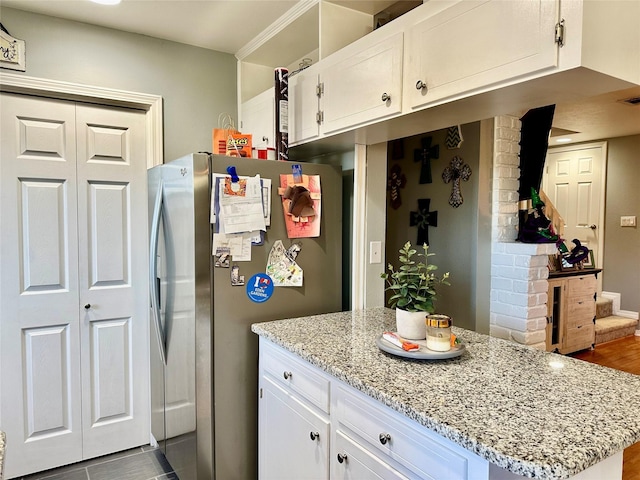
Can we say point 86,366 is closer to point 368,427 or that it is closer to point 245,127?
point 245,127

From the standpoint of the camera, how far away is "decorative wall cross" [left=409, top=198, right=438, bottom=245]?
3311 mm

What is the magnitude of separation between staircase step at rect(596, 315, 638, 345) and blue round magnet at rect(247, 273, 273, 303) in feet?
14.1

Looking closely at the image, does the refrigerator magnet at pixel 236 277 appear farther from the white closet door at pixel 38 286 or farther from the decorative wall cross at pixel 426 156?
the decorative wall cross at pixel 426 156

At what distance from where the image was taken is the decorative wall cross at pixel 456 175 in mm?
3049

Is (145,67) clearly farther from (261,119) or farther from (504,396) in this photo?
(504,396)

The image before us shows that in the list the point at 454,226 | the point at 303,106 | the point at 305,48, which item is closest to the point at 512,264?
the point at 454,226

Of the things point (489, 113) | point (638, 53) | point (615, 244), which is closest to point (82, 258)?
point (489, 113)

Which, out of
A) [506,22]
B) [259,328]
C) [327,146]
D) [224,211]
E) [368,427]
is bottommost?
[368,427]

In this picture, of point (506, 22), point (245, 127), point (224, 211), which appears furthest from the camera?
point (245, 127)

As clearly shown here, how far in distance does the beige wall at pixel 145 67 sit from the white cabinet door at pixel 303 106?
0.73 meters

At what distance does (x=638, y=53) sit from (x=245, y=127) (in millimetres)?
2020

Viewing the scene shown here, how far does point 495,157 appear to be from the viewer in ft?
9.87

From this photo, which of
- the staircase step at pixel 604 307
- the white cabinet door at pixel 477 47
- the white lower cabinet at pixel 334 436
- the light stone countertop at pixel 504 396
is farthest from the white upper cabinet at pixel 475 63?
the staircase step at pixel 604 307

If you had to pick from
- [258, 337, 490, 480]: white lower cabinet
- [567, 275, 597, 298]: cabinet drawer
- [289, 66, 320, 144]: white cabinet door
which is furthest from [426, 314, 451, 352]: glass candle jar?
[567, 275, 597, 298]: cabinet drawer
